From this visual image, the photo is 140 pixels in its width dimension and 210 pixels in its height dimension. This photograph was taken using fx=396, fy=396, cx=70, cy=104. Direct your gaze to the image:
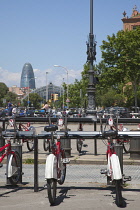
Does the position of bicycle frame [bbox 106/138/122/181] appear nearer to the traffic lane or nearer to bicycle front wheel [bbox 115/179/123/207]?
bicycle front wheel [bbox 115/179/123/207]

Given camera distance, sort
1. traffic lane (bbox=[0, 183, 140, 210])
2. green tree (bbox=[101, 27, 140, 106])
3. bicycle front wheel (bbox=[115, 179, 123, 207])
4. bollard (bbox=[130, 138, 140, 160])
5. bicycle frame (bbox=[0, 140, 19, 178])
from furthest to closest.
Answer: green tree (bbox=[101, 27, 140, 106]) < bollard (bbox=[130, 138, 140, 160]) < bicycle frame (bbox=[0, 140, 19, 178]) < traffic lane (bbox=[0, 183, 140, 210]) < bicycle front wheel (bbox=[115, 179, 123, 207])

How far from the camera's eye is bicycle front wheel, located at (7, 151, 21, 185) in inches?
281

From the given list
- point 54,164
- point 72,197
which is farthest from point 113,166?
point 72,197

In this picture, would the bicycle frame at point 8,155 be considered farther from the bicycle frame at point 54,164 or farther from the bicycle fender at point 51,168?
the bicycle fender at point 51,168

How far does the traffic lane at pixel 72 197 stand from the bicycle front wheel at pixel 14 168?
181 millimetres

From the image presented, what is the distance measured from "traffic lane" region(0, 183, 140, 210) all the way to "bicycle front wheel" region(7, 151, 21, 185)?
0.18m

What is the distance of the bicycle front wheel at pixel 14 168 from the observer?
281 inches

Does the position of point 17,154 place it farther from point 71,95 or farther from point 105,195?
point 71,95

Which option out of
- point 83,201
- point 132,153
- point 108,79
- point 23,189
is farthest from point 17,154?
point 108,79

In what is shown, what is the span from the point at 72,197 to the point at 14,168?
1268 mm

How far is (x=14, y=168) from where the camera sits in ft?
24.0

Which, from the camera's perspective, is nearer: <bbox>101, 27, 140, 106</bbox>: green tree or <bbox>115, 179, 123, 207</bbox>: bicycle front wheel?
<bbox>115, 179, 123, 207</bbox>: bicycle front wheel

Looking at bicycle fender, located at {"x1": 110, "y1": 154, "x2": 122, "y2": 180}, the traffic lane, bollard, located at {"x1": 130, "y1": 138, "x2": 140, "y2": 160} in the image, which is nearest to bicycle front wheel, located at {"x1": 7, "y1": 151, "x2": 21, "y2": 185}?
the traffic lane

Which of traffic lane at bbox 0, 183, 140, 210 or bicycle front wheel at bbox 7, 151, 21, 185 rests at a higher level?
bicycle front wheel at bbox 7, 151, 21, 185
